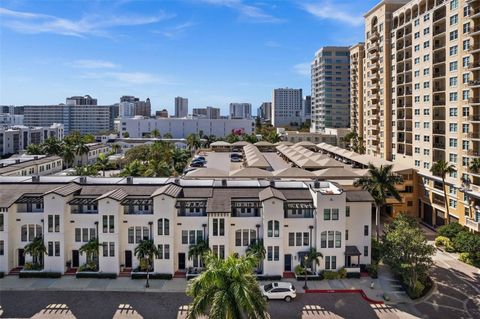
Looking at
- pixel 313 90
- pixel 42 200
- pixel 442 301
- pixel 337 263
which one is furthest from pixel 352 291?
pixel 313 90

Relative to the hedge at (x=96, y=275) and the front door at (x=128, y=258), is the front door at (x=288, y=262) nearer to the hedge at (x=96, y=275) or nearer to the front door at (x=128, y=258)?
the front door at (x=128, y=258)

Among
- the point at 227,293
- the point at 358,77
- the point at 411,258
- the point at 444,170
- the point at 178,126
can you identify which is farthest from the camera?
the point at 178,126

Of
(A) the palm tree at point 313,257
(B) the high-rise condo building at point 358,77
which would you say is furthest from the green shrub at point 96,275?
(B) the high-rise condo building at point 358,77

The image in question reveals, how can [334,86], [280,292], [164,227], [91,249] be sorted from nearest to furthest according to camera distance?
[280,292]
[91,249]
[164,227]
[334,86]

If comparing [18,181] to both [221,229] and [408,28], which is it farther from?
[408,28]

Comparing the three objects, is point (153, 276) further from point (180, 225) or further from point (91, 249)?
point (91, 249)

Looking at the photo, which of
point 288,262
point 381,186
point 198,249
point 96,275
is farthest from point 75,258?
point 381,186
